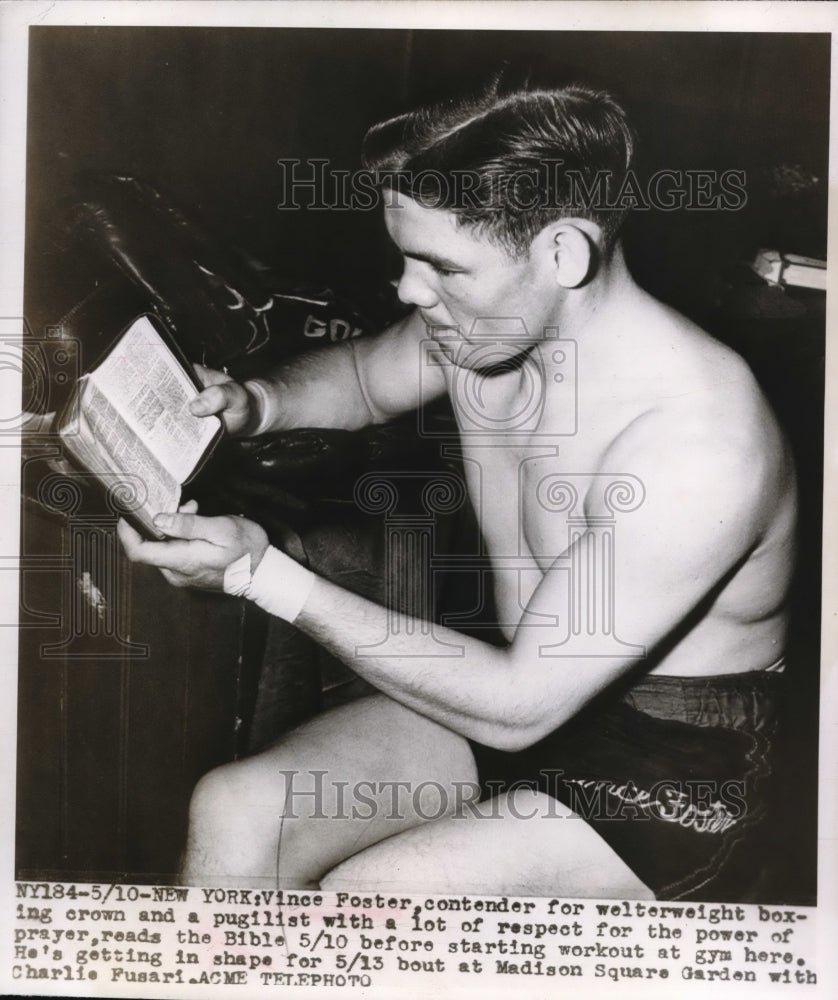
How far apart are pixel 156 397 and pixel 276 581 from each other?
430 millimetres

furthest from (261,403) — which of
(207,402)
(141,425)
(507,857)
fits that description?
(507,857)

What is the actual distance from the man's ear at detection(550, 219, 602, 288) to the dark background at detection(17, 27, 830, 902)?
0.09m

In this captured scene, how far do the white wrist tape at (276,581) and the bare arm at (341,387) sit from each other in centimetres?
28

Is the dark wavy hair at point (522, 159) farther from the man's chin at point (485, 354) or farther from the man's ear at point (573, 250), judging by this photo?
the man's chin at point (485, 354)

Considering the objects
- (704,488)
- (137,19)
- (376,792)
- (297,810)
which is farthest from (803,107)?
(297,810)

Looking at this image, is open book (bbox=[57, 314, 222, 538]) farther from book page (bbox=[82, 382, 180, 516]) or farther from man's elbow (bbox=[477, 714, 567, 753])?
man's elbow (bbox=[477, 714, 567, 753])

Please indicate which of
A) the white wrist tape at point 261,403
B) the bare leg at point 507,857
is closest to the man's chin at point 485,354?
the white wrist tape at point 261,403

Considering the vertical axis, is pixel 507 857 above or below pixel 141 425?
below

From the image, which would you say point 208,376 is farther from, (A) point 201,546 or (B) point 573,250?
(B) point 573,250

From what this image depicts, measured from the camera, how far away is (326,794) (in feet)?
6.07

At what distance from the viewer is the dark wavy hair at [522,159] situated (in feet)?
5.95

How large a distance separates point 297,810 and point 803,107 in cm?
173

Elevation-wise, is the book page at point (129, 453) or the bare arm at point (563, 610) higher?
the book page at point (129, 453)

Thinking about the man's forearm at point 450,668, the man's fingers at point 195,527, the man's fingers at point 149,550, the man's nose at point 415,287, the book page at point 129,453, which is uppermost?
the man's nose at point 415,287
